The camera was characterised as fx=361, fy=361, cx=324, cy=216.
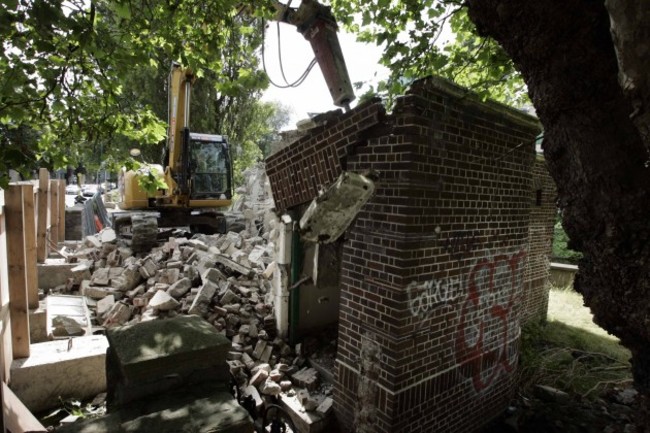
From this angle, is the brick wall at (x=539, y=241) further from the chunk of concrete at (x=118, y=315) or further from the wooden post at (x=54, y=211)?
the wooden post at (x=54, y=211)

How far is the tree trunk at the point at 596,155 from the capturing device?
1870 millimetres

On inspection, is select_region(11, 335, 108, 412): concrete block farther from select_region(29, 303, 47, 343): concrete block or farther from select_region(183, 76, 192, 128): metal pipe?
select_region(183, 76, 192, 128): metal pipe

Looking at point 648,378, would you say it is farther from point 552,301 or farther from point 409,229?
point 552,301

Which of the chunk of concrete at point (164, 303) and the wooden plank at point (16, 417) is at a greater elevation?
the chunk of concrete at point (164, 303)

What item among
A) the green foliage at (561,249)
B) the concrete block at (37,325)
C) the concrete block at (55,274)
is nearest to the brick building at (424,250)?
the concrete block at (37,325)

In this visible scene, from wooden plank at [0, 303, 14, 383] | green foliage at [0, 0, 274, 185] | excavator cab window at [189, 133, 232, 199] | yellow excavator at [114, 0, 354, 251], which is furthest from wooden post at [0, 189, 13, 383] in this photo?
excavator cab window at [189, 133, 232, 199]

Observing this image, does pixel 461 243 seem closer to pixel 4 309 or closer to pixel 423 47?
pixel 423 47

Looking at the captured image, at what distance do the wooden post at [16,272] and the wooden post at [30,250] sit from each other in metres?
1.03

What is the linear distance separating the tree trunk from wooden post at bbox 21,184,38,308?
6529 millimetres

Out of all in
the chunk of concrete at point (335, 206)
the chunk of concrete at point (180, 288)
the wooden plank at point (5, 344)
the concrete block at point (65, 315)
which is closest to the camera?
the chunk of concrete at point (335, 206)

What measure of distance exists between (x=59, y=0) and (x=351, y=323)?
3926 millimetres

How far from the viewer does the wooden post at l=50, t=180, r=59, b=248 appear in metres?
9.63

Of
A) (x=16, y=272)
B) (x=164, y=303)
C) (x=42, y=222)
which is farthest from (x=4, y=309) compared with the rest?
(x=42, y=222)

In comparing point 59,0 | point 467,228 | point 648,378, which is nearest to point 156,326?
point 59,0
